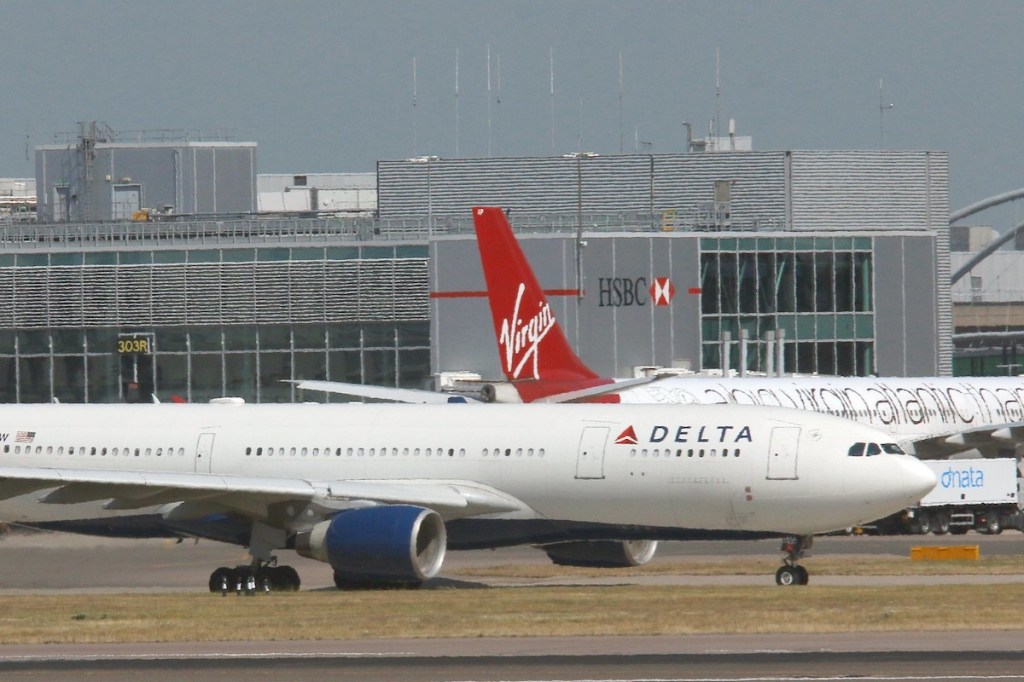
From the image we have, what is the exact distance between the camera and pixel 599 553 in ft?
116

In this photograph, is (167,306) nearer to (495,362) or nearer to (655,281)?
(495,362)

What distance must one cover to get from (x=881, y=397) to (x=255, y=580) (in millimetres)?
31986

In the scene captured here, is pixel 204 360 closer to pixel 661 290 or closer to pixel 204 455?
pixel 661 290

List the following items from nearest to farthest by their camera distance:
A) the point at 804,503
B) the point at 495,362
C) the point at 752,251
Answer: the point at 804,503 → the point at 495,362 → the point at 752,251

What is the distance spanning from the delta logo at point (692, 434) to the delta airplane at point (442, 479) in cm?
3

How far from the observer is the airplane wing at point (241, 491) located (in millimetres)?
32344

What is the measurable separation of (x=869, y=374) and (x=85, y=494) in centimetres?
5866

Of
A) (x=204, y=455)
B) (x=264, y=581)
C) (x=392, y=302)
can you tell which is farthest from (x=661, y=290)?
(x=264, y=581)

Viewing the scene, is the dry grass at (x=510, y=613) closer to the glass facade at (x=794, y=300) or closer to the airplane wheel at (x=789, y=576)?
the airplane wheel at (x=789, y=576)

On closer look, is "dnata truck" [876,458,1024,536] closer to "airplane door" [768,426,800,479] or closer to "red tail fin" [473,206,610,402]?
"red tail fin" [473,206,610,402]

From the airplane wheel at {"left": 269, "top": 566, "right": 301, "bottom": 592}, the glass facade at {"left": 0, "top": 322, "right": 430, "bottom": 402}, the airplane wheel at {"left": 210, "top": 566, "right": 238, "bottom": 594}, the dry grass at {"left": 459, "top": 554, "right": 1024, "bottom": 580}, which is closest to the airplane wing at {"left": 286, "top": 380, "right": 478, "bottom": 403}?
the dry grass at {"left": 459, "top": 554, "right": 1024, "bottom": 580}

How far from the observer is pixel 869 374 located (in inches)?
3410

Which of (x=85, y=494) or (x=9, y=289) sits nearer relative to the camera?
(x=85, y=494)

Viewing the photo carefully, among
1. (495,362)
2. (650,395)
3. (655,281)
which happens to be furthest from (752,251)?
(650,395)
